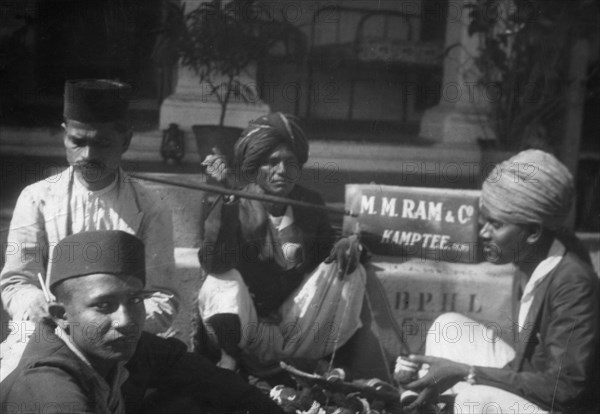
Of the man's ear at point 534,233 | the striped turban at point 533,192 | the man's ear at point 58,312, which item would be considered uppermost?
the striped turban at point 533,192

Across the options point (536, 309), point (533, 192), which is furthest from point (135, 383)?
point (533, 192)

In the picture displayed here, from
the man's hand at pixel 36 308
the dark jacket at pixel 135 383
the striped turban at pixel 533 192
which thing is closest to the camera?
the dark jacket at pixel 135 383

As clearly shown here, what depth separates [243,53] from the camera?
320cm

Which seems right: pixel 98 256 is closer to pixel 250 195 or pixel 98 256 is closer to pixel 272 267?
pixel 250 195

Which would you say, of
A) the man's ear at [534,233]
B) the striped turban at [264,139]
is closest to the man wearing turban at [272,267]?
the striped turban at [264,139]

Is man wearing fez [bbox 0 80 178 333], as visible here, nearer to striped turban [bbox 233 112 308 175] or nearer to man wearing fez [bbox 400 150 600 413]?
striped turban [bbox 233 112 308 175]

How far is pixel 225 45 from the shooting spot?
10.4 feet

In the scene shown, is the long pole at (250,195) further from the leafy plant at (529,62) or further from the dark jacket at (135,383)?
the leafy plant at (529,62)

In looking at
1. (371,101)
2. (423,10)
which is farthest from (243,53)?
(423,10)

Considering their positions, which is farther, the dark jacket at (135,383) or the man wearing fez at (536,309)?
the man wearing fez at (536,309)

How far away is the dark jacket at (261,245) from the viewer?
3258mm

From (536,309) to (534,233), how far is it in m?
0.27

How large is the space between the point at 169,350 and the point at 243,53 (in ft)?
3.76

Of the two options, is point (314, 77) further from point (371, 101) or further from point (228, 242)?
point (228, 242)
